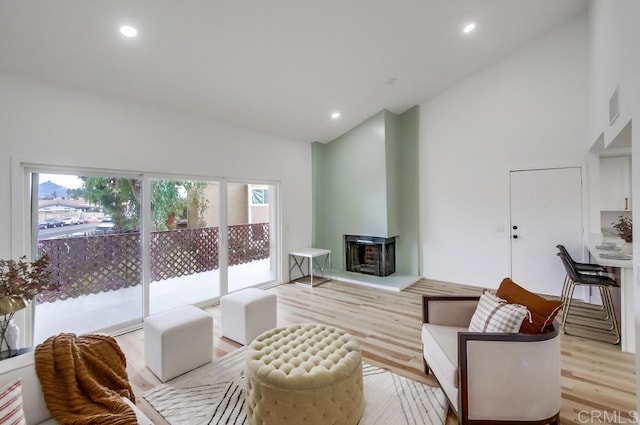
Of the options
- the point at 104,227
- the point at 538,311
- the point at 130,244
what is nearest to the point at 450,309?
the point at 538,311

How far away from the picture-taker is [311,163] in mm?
5953

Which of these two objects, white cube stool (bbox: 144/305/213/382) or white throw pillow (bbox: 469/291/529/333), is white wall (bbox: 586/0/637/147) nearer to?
white throw pillow (bbox: 469/291/529/333)

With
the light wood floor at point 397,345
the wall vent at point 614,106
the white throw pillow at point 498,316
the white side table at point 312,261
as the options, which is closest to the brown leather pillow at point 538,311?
the white throw pillow at point 498,316

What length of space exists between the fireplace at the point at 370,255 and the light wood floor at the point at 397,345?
71cm

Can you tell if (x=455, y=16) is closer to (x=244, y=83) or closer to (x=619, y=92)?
(x=619, y=92)

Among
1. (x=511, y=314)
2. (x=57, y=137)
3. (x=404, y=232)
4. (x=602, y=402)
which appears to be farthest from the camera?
(x=404, y=232)

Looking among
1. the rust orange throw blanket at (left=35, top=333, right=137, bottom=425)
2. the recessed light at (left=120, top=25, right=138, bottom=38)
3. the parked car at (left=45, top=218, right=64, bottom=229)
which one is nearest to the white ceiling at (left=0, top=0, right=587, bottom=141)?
the recessed light at (left=120, top=25, right=138, bottom=38)

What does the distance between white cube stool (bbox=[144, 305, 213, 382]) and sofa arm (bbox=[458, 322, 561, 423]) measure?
2089mm

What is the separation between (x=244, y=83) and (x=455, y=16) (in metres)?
2.63

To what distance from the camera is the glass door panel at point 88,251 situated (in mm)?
2959

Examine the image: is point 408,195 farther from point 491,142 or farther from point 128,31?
point 128,31

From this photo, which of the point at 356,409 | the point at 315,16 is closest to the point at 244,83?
the point at 315,16

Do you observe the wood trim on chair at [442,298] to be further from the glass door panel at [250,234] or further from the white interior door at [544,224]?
the glass door panel at [250,234]

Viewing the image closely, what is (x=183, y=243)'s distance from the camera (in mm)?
4070
